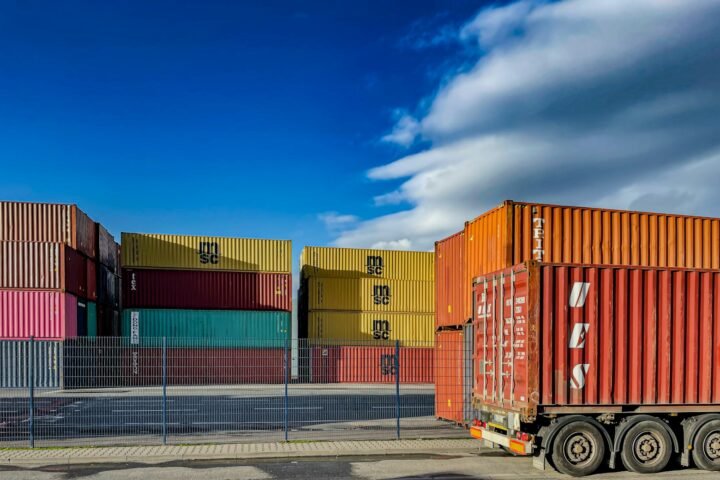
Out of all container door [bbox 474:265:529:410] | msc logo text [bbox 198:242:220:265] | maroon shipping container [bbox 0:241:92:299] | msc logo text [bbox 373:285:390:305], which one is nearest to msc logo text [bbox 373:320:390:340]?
msc logo text [bbox 373:285:390:305]

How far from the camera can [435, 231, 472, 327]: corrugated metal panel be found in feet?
45.8

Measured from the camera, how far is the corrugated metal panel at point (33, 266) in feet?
84.2

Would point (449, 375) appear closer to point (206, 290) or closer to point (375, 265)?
point (375, 265)

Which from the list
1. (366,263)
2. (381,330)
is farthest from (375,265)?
(381,330)

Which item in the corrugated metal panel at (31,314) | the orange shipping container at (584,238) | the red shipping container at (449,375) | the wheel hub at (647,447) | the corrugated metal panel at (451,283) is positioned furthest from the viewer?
A: the corrugated metal panel at (31,314)

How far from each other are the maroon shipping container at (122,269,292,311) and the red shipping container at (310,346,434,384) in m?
5.69

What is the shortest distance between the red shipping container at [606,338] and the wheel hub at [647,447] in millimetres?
544

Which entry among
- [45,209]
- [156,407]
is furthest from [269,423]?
[45,209]

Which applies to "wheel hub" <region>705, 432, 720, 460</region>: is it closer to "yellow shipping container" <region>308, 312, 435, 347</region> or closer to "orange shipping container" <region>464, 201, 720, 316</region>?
"orange shipping container" <region>464, 201, 720, 316</region>

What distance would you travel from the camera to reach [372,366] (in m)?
26.6

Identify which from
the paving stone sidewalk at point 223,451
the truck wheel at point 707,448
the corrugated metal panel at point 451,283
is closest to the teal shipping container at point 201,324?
the corrugated metal panel at point 451,283

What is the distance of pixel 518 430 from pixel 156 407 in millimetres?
13398

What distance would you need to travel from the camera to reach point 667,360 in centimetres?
961

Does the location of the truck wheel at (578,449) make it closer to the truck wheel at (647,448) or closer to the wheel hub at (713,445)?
the truck wheel at (647,448)
